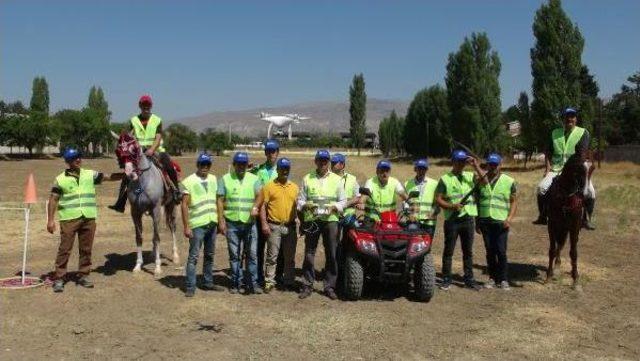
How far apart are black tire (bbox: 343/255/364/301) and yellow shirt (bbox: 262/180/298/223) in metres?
1.01

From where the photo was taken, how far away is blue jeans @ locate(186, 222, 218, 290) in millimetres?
8180

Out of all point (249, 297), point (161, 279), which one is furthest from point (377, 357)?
point (161, 279)

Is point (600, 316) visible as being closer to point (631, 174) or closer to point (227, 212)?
point (227, 212)

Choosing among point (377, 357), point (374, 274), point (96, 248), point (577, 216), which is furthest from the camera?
point (96, 248)

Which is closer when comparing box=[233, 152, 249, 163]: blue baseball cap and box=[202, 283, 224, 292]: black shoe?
box=[233, 152, 249, 163]: blue baseball cap

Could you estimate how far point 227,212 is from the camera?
8.18 meters

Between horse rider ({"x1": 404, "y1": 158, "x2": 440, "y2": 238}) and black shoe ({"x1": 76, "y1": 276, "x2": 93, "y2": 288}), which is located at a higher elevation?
horse rider ({"x1": 404, "y1": 158, "x2": 440, "y2": 238})

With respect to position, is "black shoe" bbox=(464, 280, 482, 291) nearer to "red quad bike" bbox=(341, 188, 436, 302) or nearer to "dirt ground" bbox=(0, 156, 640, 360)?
"dirt ground" bbox=(0, 156, 640, 360)

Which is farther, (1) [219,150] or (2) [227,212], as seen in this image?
(1) [219,150]

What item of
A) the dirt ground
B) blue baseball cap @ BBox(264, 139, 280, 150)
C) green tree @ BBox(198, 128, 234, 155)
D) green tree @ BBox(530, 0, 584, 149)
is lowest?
the dirt ground

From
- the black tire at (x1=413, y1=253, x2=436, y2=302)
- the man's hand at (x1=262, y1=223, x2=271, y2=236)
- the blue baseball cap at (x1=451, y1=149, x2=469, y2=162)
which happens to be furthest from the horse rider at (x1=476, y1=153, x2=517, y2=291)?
the man's hand at (x1=262, y1=223, x2=271, y2=236)

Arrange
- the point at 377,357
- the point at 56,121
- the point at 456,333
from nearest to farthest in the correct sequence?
the point at 377,357
the point at 456,333
the point at 56,121

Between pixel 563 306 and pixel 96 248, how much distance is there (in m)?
8.71

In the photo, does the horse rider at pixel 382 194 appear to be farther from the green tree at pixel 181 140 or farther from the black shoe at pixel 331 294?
the green tree at pixel 181 140
